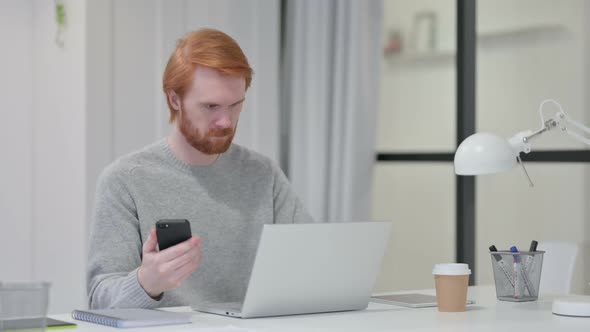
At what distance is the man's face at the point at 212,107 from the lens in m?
2.50

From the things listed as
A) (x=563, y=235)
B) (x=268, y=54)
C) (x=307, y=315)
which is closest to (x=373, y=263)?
(x=307, y=315)

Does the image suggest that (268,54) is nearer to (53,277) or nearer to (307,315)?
(53,277)

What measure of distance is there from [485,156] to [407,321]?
397mm

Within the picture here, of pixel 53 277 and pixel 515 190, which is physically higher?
pixel 515 190

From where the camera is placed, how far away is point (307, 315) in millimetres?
2084

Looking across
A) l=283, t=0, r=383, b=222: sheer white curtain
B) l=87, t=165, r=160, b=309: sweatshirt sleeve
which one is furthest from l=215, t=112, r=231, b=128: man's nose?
l=283, t=0, r=383, b=222: sheer white curtain

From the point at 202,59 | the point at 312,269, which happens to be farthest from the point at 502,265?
the point at 202,59

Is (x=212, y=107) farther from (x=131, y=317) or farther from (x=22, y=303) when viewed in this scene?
(x=22, y=303)

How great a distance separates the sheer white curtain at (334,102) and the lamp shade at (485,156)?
6.27 ft

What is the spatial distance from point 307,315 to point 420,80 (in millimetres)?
2456

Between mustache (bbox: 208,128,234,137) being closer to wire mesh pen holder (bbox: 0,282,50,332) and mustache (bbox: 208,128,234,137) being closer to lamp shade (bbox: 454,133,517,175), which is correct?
lamp shade (bbox: 454,133,517,175)

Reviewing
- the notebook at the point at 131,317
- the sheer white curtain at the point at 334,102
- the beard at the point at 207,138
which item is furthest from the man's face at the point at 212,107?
the sheer white curtain at the point at 334,102

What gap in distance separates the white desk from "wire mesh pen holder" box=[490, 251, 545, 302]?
12 cm

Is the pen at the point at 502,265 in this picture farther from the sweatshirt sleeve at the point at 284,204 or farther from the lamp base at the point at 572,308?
the sweatshirt sleeve at the point at 284,204
